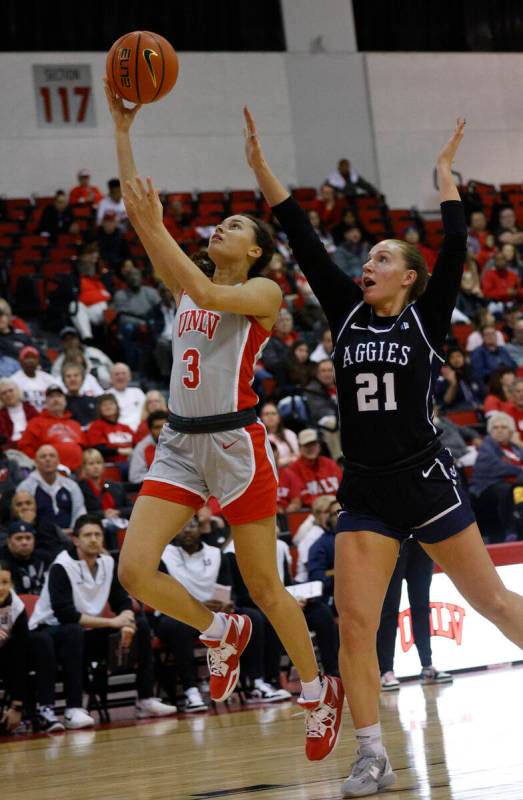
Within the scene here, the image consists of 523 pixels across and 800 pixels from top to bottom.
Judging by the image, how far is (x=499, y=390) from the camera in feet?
44.3

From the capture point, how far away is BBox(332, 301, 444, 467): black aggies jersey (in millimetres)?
4305

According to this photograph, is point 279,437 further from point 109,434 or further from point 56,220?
point 56,220

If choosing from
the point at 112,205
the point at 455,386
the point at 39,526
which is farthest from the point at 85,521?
the point at 112,205

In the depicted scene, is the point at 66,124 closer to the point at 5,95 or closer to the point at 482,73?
the point at 5,95

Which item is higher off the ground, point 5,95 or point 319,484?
point 5,95

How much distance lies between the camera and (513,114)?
22.5 meters

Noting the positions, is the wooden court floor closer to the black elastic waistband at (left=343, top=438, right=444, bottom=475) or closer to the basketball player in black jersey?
the basketball player in black jersey

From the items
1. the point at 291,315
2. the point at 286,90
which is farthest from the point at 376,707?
the point at 286,90

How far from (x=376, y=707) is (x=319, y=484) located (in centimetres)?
674

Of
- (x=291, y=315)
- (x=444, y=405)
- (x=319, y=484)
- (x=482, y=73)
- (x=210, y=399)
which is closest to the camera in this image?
(x=210, y=399)

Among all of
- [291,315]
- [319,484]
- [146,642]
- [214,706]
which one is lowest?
[214,706]

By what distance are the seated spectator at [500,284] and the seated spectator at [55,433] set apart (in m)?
8.02

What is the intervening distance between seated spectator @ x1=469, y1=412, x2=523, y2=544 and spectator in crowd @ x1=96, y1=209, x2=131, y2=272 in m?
6.27

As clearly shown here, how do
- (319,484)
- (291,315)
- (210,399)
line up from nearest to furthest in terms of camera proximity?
(210,399) < (319,484) < (291,315)
